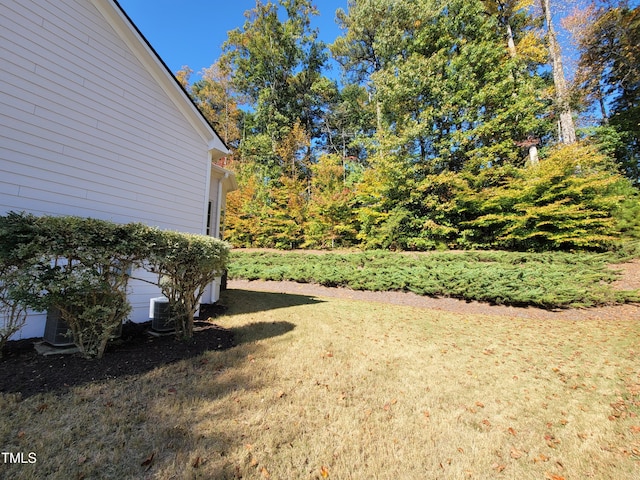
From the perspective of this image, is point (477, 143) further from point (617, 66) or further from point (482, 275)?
point (617, 66)

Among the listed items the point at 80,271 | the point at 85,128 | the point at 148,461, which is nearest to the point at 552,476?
the point at 148,461

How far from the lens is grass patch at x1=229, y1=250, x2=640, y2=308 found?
7.59 m

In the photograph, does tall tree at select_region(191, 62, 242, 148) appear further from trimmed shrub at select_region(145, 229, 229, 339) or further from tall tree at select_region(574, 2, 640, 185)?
tall tree at select_region(574, 2, 640, 185)

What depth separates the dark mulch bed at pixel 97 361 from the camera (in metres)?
2.88

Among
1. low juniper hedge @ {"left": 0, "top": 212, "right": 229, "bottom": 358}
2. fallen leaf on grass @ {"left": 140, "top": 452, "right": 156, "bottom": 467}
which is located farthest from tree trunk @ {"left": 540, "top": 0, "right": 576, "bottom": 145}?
fallen leaf on grass @ {"left": 140, "top": 452, "right": 156, "bottom": 467}

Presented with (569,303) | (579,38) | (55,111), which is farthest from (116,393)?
(579,38)

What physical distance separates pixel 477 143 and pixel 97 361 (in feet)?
55.7

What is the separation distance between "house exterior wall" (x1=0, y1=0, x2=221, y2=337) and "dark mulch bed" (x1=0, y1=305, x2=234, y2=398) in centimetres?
80

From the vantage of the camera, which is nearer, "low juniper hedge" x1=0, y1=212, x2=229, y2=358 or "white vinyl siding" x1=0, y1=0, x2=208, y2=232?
"low juniper hedge" x1=0, y1=212, x2=229, y2=358

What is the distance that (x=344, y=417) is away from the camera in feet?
8.94

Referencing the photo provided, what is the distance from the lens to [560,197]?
10438 mm

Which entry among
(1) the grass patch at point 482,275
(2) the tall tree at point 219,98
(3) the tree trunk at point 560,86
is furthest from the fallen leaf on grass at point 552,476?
(2) the tall tree at point 219,98

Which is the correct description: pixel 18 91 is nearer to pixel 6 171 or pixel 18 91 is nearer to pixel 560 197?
pixel 6 171

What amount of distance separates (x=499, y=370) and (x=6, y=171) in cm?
769
